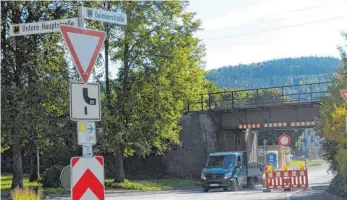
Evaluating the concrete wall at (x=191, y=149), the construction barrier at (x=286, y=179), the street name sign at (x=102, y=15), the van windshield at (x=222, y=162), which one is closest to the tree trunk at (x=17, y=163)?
the van windshield at (x=222, y=162)

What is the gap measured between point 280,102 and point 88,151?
34.3 metres

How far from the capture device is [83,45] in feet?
25.7

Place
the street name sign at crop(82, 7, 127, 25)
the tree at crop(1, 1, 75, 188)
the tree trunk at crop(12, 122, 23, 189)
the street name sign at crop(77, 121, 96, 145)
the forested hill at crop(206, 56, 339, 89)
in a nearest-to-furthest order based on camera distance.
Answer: the street name sign at crop(77, 121, 96, 145) < the street name sign at crop(82, 7, 127, 25) < the tree at crop(1, 1, 75, 188) < the tree trunk at crop(12, 122, 23, 189) < the forested hill at crop(206, 56, 339, 89)

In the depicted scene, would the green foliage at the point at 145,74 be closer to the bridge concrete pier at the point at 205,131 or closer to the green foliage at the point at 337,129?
the bridge concrete pier at the point at 205,131

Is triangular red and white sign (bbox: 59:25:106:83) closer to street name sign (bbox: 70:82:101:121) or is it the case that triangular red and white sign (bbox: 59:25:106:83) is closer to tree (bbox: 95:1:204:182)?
street name sign (bbox: 70:82:101:121)

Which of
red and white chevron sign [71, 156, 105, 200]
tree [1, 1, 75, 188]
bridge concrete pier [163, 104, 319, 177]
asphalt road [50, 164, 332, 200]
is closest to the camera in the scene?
red and white chevron sign [71, 156, 105, 200]

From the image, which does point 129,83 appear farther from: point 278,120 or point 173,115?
point 278,120

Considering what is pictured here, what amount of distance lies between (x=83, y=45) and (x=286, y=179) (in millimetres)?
20347

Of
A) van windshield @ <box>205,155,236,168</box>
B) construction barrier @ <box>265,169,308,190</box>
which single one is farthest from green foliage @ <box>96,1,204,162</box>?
construction barrier @ <box>265,169,308,190</box>

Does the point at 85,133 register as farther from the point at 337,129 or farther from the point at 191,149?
the point at 191,149

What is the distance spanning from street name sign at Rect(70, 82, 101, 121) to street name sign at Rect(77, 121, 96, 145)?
7 centimetres

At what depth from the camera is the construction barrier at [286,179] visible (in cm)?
2630

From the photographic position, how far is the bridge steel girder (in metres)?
39.5

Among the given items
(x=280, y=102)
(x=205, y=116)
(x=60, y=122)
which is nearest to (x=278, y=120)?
(x=280, y=102)
